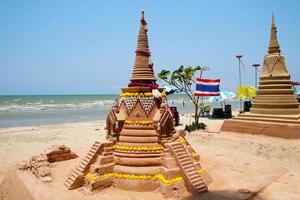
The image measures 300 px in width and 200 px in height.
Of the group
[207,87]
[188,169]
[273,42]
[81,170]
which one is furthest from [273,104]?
[81,170]

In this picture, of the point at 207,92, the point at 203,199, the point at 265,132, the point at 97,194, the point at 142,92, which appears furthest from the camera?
the point at 207,92

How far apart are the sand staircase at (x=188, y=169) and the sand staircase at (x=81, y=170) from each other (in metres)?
2.76

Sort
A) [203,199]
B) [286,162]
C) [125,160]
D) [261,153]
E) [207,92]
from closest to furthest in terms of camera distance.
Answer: [203,199]
[125,160]
[286,162]
[261,153]
[207,92]

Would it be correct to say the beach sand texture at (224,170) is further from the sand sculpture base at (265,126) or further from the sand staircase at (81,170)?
the sand sculpture base at (265,126)

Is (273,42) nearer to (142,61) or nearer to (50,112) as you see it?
(142,61)

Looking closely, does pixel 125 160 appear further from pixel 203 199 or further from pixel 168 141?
pixel 203 199

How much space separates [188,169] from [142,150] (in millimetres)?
1776

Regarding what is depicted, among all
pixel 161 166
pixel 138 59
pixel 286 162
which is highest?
pixel 138 59

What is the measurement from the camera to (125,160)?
1035 cm

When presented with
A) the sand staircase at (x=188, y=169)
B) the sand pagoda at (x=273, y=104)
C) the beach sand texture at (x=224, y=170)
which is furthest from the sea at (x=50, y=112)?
the sand staircase at (x=188, y=169)

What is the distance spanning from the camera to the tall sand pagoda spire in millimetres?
11352

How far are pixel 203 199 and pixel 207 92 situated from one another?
49.2 ft

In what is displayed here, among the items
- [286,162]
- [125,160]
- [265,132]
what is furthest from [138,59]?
[265,132]

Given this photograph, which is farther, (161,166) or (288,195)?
(161,166)
